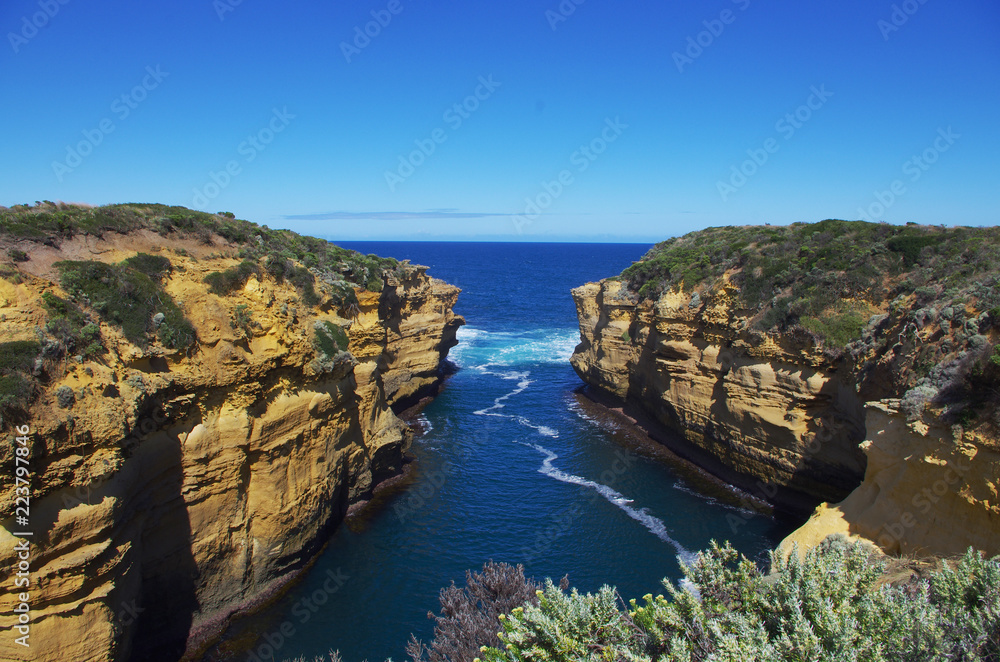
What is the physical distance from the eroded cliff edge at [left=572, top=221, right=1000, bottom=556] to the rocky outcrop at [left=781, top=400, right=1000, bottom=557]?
0.12 feet

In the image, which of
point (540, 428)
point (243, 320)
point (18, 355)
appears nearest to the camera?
point (18, 355)

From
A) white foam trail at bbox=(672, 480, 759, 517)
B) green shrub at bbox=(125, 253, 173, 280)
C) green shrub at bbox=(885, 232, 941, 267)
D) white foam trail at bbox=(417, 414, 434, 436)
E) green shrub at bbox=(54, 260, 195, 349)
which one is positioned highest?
green shrub at bbox=(885, 232, 941, 267)

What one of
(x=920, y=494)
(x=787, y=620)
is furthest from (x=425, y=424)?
(x=787, y=620)

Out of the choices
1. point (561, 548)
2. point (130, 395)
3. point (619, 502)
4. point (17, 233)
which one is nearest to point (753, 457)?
point (619, 502)

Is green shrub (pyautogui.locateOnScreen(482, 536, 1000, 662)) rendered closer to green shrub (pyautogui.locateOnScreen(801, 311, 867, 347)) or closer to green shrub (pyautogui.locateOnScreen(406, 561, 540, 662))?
green shrub (pyautogui.locateOnScreen(406, 561, 540, 662))

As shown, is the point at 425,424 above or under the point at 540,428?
under

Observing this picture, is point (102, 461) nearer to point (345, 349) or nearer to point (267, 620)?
point (267, 620)

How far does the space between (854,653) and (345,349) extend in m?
20.4

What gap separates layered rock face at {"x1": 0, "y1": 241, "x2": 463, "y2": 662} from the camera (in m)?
13.5

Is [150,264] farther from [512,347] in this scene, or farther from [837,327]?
[512,347]

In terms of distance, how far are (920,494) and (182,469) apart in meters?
22.3

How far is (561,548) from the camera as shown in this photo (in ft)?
74.7

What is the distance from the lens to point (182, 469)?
1778 centimetres

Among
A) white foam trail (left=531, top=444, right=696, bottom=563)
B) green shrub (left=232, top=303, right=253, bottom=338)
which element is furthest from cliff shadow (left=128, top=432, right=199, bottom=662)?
white foam trail (left=531, top=444, right=696, bottom=563)
